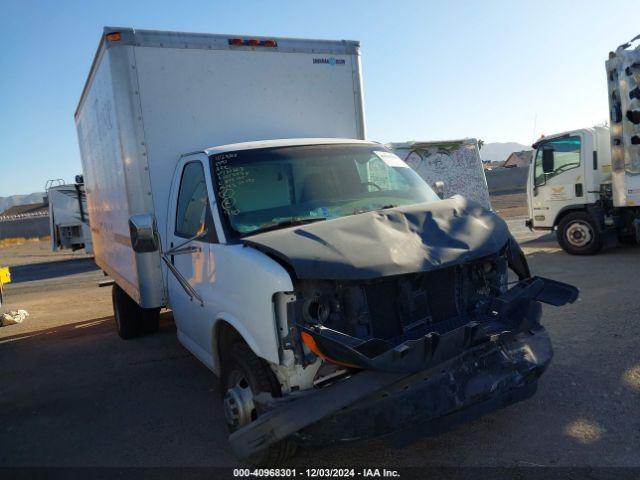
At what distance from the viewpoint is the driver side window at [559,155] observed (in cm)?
1078

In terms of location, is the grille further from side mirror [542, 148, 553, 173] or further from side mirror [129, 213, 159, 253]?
side mirror [542, 148, 553, 173]

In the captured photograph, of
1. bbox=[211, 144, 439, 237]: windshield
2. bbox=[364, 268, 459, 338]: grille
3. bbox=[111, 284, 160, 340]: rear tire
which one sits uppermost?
bbox=[211, 144, 439, 237]: windshield

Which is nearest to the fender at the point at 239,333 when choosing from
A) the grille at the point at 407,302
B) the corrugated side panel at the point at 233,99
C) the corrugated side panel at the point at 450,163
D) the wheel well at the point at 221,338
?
the wheel well at the point at 221,338

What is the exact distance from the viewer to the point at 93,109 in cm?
675

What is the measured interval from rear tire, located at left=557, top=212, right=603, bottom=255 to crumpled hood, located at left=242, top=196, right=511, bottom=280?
314 inches

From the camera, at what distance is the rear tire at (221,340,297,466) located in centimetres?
318

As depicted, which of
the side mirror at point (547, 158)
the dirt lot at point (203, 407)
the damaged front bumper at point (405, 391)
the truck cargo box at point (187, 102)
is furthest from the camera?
the side mirror at point (547, 158)

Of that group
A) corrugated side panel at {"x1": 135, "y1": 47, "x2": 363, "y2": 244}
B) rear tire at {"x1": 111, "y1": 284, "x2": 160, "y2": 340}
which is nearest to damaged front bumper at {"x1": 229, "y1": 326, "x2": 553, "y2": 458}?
corrugated side panel at {"x1": 135, "y1": 47, "x2": 363, "y2": 244}

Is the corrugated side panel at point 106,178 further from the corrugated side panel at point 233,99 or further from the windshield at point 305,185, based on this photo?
the windshield at point 305,185

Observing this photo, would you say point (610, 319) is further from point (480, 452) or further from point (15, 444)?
point (15, 444)

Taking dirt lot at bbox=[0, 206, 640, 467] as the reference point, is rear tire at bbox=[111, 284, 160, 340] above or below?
above

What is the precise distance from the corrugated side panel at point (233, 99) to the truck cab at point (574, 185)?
21.2 ft

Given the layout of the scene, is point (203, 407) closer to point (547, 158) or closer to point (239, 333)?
point (239, 333)

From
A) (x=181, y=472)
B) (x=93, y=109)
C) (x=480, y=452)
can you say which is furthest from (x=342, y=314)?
(x=93, y=109)
